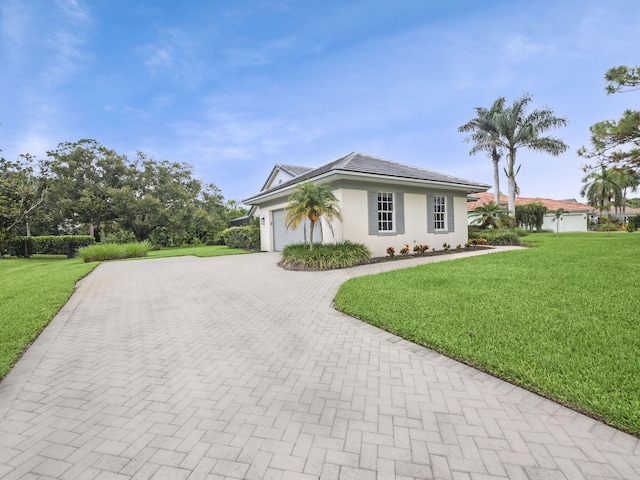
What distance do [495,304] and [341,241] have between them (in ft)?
23.8

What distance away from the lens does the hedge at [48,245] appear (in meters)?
21.5

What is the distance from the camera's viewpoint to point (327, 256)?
1055cm

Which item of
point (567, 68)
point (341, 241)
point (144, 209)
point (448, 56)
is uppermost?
point (448, 56)

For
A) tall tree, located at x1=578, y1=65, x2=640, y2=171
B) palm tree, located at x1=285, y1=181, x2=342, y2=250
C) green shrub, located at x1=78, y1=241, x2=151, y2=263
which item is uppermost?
tall tree, located at x1=578, y1=65, x2=640, y2=171

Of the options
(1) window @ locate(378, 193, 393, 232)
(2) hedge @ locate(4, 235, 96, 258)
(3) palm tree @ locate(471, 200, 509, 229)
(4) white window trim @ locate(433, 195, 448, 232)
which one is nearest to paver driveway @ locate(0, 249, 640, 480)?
(1) window @ locate(378, 193, 393, 232)

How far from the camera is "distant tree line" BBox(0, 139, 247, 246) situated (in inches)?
973

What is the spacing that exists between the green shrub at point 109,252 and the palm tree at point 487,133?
1063 inches

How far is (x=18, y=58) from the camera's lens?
11133 millimetres

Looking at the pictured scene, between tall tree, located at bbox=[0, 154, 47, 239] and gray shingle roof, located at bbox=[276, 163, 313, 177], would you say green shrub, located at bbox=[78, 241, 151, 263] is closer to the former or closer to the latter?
tall tree, located at bbox=[0, 154, 47, 239]

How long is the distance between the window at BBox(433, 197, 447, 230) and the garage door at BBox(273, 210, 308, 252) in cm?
695

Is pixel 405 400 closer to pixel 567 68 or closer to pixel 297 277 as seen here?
pixel 297 277

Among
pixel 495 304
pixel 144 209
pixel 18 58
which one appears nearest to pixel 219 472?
pixel 495 304

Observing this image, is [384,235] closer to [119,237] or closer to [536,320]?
[536,320]

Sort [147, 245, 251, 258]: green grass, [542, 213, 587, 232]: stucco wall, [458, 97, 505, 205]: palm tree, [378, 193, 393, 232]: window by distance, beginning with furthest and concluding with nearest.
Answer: [542, 213, 587, 232]: stucco wall
[458, 97, 505, 205]: palm tree
[147, 245, 251, 258]: green grass
[378, 193, 393, 232]: window
